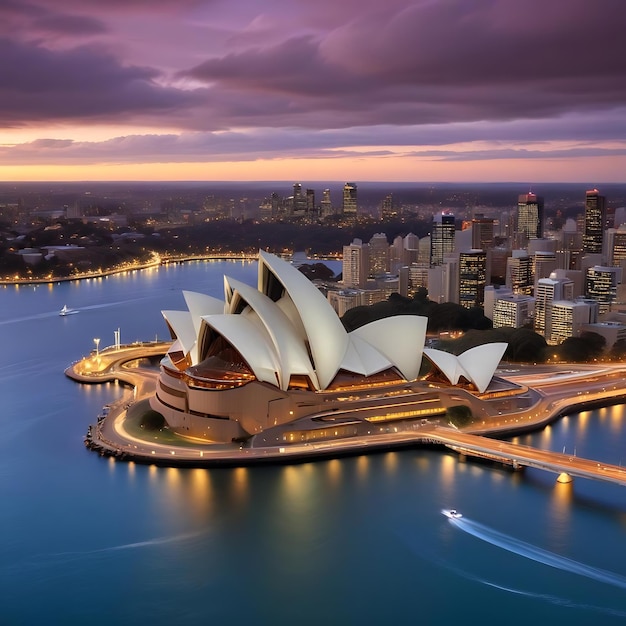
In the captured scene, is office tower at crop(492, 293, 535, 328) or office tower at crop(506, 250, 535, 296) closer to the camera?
office tower at crop(492, 293, 535, 328)

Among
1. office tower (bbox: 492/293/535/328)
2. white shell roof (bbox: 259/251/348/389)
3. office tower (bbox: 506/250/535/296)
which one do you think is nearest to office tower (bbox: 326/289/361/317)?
office tower (bbox: 492/293/535/328)

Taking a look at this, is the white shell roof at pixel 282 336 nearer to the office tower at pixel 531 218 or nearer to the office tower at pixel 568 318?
the office tower at pixel 568 318

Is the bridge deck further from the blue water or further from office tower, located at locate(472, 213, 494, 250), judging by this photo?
office tower, located at locate(472, 213, 494, 250)

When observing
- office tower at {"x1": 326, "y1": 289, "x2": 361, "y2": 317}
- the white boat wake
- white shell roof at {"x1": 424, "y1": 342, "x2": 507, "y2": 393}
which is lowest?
the white boat wake

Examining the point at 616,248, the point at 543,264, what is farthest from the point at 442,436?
the point at 616,248

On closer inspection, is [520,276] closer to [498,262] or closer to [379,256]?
[498,262]

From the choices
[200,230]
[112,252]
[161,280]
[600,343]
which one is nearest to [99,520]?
[600,343]

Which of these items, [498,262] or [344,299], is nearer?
[344,299]
